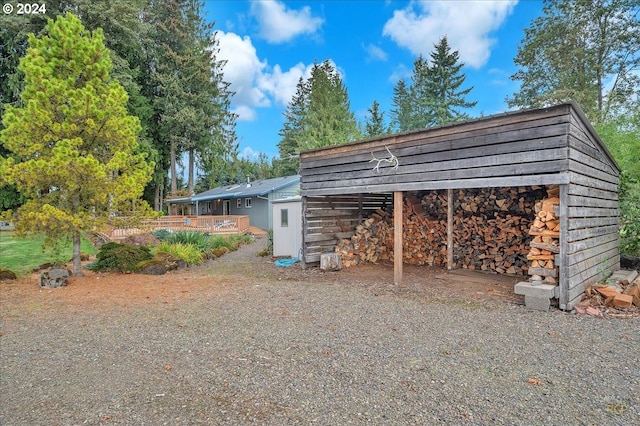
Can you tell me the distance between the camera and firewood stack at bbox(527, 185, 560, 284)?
553cm

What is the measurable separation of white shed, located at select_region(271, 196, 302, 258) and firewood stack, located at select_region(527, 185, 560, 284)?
6.83m

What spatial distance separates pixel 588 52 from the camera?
2008cm

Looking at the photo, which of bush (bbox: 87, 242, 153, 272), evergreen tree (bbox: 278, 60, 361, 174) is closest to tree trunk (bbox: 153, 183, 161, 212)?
evergreen tree (bbox: 278, 60, 361, 174)

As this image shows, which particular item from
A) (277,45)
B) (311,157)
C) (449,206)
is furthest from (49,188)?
(277,45)

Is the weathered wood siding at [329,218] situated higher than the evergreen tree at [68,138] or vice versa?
the evergreen tree at [68,138]

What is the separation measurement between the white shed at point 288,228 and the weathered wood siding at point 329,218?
158cm

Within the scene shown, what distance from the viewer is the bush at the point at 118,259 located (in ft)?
29.3

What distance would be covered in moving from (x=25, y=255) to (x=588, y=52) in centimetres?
2848

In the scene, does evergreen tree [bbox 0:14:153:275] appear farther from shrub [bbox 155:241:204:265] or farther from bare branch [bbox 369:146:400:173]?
bare branch [bbox 369:146:400:173]

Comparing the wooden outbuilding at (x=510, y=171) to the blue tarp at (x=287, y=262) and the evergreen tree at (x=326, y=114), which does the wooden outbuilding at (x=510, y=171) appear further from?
the evergreen tree at (x=326, y=114)

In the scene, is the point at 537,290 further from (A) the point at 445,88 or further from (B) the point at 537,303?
(A) the point at 445,88

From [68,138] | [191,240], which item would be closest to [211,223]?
[191,240]

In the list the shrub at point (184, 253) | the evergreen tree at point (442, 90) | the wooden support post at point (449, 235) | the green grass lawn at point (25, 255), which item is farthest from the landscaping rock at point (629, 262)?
the evergreen tree at point (442, 90)

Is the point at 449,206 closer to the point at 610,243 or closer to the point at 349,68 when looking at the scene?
the point at 610,243
